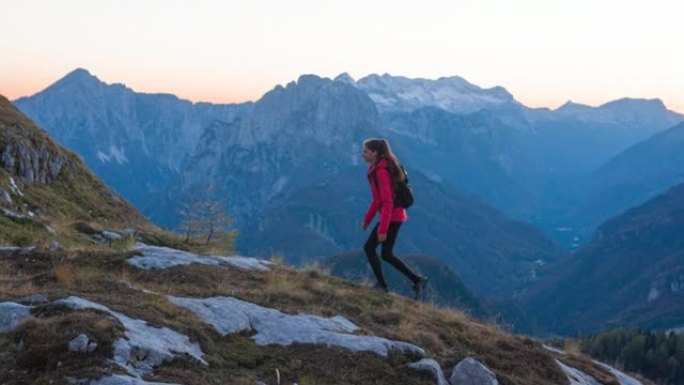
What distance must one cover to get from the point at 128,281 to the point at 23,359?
573 centimetres

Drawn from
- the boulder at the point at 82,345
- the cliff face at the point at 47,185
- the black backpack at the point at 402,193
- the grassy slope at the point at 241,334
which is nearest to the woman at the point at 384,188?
the black backpack at the point at 402,193

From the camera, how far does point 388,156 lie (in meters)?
17.7

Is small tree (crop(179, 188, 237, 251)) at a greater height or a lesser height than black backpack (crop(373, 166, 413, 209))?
lesser

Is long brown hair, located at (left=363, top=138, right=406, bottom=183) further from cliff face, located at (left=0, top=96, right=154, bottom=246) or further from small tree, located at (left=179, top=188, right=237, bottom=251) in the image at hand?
small tree, located at (left=179, top=188, right=237, bottom=251)

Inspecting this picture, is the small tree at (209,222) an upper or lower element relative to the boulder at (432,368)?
lower

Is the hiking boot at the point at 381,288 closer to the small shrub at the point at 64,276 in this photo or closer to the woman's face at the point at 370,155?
the woman's face at the point at 370,155

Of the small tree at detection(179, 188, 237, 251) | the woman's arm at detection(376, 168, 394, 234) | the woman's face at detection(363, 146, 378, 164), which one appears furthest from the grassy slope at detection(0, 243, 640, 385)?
the small tree at detection(179, 188, 237, 251)

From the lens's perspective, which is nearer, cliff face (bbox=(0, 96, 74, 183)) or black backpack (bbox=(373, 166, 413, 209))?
black backpack (bbox=(373, 166, 413, 209))

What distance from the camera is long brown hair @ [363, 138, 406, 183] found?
58.0 feet

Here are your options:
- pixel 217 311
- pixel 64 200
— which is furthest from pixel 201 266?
pixel 64 200

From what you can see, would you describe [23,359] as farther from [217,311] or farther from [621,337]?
[621,337]

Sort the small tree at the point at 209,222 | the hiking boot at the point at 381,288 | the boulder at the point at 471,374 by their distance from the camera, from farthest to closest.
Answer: the small tree at the point at 209,222
the hiking boot at the point at 381,288
the boulder at the point at 471,374

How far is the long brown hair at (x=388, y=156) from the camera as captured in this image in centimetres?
1769

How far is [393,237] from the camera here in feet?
60.8
